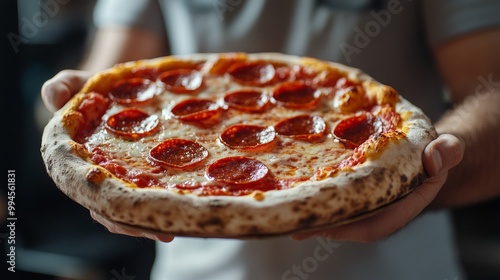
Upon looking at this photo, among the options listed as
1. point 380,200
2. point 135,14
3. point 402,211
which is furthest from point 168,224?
point 135,14

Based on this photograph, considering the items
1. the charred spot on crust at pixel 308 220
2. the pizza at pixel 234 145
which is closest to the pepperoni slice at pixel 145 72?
the pizza at pixel 234 145

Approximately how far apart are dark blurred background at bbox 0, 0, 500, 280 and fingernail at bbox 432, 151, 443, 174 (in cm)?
207

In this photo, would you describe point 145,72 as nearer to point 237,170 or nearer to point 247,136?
point 247,136

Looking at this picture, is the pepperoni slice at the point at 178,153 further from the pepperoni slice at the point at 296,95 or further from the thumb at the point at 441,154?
the thumb at the point at 441,154

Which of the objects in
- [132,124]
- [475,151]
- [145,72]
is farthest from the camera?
[145,72]

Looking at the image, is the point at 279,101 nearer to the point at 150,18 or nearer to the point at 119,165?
the point at 119,165

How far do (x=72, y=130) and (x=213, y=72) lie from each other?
0.63 m

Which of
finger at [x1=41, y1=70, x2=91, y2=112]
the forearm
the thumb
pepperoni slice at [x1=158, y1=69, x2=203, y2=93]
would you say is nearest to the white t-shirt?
the forearm

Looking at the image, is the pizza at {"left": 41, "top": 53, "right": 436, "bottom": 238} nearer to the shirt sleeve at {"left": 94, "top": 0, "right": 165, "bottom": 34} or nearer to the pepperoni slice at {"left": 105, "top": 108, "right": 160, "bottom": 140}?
the pepperoni slice at {"left": 105, "top": 108, "right": 160, "bottom": 140}

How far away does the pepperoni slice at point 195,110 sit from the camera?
1954 mm

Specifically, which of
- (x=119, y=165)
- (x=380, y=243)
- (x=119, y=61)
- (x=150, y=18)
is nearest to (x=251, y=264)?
(x=380, y=243)

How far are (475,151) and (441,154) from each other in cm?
55

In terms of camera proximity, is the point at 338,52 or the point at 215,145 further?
the point at 338,52

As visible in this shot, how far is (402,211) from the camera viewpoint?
167cm
